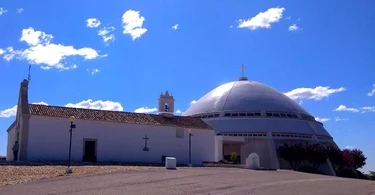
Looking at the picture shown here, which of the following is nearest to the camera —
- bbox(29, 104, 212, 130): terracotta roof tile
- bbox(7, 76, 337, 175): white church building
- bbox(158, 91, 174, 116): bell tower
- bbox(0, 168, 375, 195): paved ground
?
bbox(0, 168, 375, 195): paved ground

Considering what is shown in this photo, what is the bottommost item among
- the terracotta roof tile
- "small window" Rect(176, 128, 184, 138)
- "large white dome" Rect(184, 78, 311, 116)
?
"small window" Rect(176, 128, 184, 138)

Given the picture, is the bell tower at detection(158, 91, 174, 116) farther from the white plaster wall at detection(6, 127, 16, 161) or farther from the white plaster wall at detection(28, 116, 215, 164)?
the white plaster wall at detection(6, 127, 16, 161)

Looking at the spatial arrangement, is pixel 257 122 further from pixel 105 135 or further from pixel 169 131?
pixel 105 135

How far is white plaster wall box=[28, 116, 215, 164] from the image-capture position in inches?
1208

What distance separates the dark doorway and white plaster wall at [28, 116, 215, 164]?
1.04 ft

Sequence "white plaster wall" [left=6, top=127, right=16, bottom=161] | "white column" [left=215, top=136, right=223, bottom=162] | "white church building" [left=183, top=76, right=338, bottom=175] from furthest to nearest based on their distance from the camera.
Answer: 1. "white church building" [left=183, top=76, right=338, bottom=175]
2. "white column" [left=215, top=136, right=223, bottom=162]
3. "white plaster wall" [left=6, top=127, right=16, bottom=161]

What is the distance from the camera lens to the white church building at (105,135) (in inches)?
1203

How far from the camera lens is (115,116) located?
3484 centimetres

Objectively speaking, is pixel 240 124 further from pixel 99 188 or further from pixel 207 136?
pixel 99 188

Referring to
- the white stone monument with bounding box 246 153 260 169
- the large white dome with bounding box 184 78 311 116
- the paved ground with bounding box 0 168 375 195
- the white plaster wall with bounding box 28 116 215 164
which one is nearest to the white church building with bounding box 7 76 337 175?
the white plaster wall with bounding box 28 116 215 164

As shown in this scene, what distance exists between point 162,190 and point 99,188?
7.62ft

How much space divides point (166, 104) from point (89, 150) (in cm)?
989

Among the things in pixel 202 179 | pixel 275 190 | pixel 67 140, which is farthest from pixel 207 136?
pixel 275 190

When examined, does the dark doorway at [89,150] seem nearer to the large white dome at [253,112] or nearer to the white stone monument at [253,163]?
the white stone monument at [253,163]
